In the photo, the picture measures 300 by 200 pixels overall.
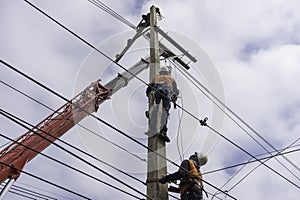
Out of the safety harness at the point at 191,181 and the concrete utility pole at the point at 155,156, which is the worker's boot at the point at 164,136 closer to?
the concrete utility pole at the point at 155,156

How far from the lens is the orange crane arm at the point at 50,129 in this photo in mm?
9539

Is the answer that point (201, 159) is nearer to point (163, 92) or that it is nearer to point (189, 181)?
point (189, 181)

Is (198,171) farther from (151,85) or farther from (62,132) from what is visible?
(62,132)

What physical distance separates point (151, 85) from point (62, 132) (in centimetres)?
549

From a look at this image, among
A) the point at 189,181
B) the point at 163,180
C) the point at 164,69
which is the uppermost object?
the point at 164,69

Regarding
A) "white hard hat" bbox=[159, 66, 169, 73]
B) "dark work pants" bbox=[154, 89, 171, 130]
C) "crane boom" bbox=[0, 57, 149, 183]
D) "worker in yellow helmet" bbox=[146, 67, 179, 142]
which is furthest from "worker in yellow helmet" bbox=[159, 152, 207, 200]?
"crane boom" bbox=[0, 57, 149, 183]

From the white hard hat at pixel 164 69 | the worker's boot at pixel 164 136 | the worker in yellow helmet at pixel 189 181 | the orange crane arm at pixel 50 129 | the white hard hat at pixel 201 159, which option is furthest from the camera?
the orange crane arm at pixel 50 129

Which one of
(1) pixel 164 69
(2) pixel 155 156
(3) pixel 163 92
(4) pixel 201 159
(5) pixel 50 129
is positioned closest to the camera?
(2) pixel 155 156

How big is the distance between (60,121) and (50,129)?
1.17ft

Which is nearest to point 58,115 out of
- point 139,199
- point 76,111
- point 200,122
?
point 76,111

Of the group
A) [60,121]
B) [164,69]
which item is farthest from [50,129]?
[164,69]

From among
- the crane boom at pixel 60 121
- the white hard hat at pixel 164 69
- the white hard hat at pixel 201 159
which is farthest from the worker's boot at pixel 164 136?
the crane boom at pixel 60 121

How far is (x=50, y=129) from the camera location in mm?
10430

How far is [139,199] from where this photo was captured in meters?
4.55
